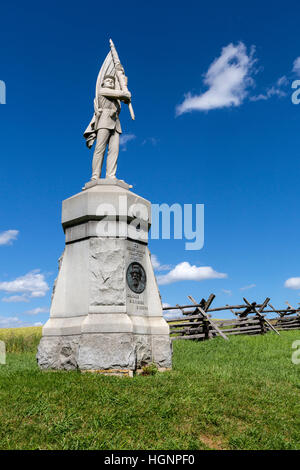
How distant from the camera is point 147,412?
447 cm

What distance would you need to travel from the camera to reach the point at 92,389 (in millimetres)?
5105

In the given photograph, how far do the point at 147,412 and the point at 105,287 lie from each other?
2.56 meters

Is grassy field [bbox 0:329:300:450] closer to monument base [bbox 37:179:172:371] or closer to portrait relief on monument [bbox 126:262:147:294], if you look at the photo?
monument base [bbox 37:179:172:371]

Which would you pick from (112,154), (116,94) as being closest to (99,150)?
(112,154)

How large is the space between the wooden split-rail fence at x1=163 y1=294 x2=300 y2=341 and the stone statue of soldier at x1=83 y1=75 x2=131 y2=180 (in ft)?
27.5

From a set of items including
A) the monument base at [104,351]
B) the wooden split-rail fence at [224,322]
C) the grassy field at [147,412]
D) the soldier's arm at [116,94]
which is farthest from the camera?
the wooden split-rail fence at [224,322]

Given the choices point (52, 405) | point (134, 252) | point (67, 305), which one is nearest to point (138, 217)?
point (134, 252)

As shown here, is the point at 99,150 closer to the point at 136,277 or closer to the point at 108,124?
the point at 108,124

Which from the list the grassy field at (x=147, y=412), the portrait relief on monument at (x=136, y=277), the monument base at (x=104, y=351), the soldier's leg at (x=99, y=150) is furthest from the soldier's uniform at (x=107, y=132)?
the grassy field at (x=147, y=412)

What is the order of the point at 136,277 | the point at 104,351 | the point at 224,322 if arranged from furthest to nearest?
A: the point at 224,322
the point at 136,277
the point at 104,351

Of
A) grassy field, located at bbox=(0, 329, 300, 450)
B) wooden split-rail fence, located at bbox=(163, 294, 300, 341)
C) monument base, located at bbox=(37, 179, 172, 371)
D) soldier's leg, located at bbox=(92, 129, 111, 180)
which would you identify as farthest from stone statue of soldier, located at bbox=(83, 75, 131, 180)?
wooden split-rail fence, located at bbox=(163, 294, 300, 341)

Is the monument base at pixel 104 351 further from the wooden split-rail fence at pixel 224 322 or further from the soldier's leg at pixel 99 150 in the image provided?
the wooden split-rail fence at pixel 224 322

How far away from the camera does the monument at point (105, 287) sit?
6.31 m

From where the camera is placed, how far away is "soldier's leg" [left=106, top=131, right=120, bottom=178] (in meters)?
7.75
